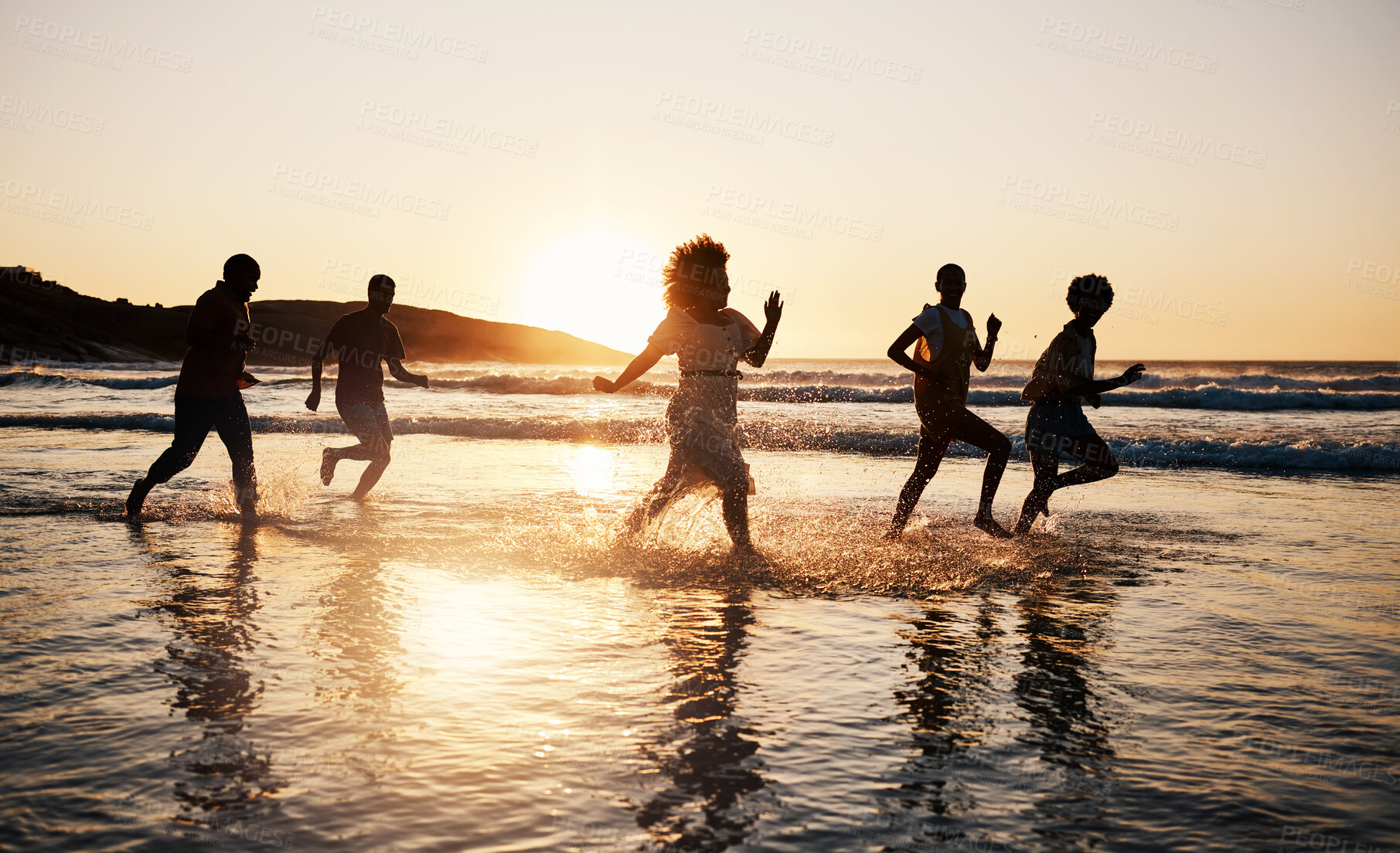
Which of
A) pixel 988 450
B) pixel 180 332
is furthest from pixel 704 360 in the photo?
pixel 180 332

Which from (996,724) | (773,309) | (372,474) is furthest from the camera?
(372,474)

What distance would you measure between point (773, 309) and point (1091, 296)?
2.88m

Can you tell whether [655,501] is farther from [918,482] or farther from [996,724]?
[996,724]

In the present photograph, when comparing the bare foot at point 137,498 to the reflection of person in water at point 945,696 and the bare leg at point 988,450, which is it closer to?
the reflection of person in water at point 945,696

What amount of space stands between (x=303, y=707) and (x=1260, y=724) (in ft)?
11.4

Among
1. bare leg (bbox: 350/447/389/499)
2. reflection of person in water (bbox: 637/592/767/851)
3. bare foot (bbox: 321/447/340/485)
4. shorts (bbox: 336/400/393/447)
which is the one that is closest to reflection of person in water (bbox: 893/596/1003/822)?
reflection of person in water (bbox: 637/592/767/851)

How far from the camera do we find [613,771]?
9.53 feet

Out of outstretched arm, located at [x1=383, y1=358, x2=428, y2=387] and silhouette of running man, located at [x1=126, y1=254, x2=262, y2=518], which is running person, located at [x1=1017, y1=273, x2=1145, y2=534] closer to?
outstretched arm, located at [x1=383, y1=358, x2=428, y2=387]

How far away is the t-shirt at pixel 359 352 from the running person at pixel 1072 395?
224 inches

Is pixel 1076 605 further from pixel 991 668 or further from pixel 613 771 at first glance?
pixel 613 771

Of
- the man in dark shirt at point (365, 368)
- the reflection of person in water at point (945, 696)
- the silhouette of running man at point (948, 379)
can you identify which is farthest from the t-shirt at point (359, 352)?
the reflection of person in water at point (945, 696)

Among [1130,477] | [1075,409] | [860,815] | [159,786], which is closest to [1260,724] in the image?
[860,815]

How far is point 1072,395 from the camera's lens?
7215mm

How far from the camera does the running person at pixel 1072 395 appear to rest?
720cm
